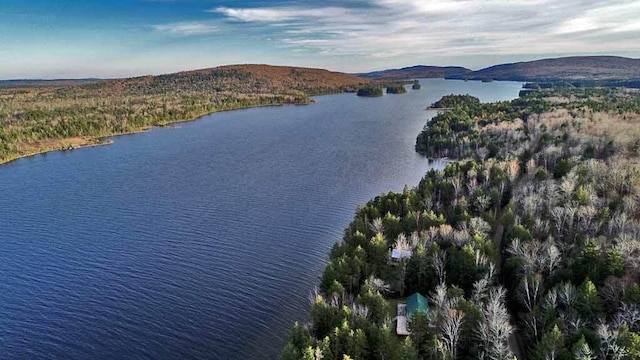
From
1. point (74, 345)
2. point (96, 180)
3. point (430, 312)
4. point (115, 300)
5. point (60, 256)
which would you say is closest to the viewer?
point (430, 312)

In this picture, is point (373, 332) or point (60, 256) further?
point (60, 256)

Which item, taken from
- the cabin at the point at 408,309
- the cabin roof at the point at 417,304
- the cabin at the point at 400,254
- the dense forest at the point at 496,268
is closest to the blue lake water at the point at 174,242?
the dense forest at the point at 496,268

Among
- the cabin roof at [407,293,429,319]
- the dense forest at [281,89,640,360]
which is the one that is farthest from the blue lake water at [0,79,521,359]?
the cabin roof at [407,293,429,319]

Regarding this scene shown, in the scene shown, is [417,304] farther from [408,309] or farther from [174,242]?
[174,242]

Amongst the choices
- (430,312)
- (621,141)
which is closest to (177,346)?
(430,312)

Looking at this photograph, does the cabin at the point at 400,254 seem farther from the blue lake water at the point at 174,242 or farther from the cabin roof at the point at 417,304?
the blue lake water at the point at 174,242

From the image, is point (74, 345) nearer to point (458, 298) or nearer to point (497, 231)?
point (458, 298)

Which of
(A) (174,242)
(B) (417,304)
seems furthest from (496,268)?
(A) (174,242)
